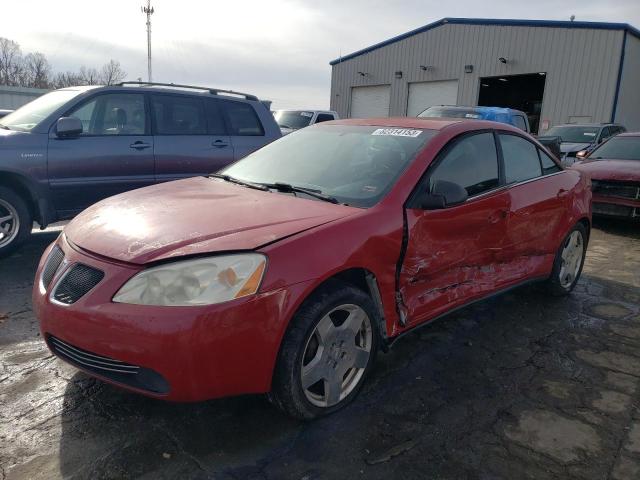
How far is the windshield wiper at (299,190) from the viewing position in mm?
2942

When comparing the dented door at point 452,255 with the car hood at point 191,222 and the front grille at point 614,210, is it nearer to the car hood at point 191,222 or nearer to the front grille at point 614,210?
the car hood at point 191,222

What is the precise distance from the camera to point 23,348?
3.22m

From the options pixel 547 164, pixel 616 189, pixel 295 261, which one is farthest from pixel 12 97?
pixel 295 261

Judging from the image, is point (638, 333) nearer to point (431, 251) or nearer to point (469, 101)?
point (431, 251)

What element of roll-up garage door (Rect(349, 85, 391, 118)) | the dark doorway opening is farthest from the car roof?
roll-up garage door (Rect(349, 85, 391, 118))

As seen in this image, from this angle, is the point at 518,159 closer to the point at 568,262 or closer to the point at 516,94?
the point at 568,262

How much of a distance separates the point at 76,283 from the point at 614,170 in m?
8.01

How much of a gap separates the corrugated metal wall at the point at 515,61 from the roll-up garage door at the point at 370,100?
39 centimetres

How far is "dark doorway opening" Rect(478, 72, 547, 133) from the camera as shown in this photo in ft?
81.6

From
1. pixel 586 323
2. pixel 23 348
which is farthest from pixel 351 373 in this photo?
pixel 586 323

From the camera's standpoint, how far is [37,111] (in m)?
5.38

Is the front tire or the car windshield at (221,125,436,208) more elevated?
the car windshield at (221,125,436,208)

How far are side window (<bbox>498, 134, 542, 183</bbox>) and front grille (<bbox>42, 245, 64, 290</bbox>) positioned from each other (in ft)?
9.73

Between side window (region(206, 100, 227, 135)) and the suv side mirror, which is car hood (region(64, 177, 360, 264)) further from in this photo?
side window (region(206, 100, 227, 135))
